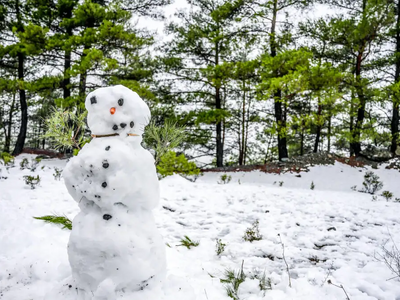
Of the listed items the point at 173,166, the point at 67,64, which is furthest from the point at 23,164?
the point at 67,64

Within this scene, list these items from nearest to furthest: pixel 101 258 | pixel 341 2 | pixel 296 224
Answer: pixel 101 258
pixel 296 224
pixel 341 2

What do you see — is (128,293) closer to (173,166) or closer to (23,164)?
(173,166)

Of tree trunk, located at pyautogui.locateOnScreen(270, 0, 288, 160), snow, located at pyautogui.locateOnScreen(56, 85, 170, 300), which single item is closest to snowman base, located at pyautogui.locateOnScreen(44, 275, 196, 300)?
snow, located at pyautogui.locateOnScreen(56, 85, 170, 300)

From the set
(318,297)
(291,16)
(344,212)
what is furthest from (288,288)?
(291,16)

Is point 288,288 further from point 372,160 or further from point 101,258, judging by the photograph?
point 372,160

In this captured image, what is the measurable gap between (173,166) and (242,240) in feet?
13.0

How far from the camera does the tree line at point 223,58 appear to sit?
320 inches

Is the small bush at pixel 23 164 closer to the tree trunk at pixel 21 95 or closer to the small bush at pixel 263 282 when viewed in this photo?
the tree trunk at pixel 21 95

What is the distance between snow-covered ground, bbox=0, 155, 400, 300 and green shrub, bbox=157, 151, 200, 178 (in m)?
0.71

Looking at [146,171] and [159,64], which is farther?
[159,64]

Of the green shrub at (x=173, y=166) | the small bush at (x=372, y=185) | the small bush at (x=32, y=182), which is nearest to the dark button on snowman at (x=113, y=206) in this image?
the small bush at (x=32, y=182)

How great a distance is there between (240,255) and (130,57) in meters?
9.10

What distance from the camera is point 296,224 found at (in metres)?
3.99

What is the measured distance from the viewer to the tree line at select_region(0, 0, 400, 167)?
320 inches
